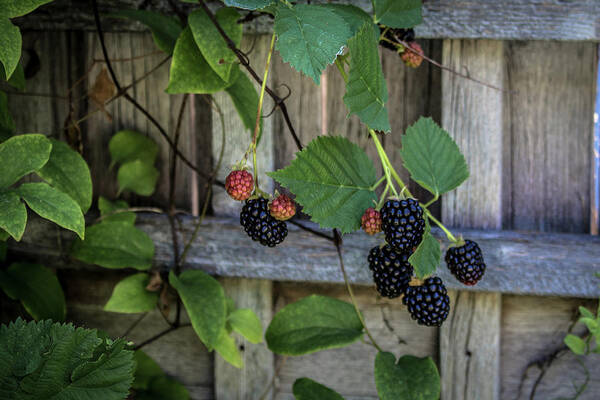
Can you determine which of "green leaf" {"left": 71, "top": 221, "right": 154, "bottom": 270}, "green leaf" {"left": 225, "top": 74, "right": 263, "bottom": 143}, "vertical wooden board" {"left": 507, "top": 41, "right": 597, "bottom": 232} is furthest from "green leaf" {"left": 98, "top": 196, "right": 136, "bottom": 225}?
"vertical wooden board" {"left": 507, "top": 41, "right": 597, "bottom": 232}

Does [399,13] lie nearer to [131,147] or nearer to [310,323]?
[310,323]

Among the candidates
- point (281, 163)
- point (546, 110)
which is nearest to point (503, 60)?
point (546, 110)

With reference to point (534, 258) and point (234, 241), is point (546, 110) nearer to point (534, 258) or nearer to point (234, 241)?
A: point (534, 258)

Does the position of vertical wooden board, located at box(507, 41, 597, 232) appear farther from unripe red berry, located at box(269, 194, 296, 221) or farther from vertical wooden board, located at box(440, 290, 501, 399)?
unripe red berry, located at box(269, 194, 296, 221)

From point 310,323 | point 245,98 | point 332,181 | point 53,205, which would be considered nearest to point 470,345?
point 310,323

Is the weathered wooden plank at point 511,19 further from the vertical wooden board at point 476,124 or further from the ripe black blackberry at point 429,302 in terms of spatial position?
the ripe black blackberry at point 429,302

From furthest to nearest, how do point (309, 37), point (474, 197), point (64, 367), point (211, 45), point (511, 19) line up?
1. point (474, 197)
2. point (511, 19)
3. point (211, 45)
4. point (309, 37)
5. point (64, 367)
